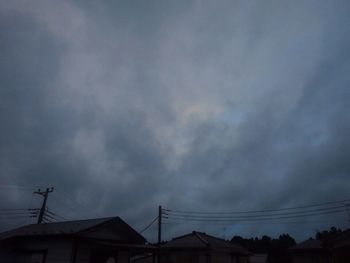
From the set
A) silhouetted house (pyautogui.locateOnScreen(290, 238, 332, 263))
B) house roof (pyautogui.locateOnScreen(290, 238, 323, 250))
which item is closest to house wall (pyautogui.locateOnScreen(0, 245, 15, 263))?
silhouetted house (pyautogui.locateOnScreen(290, 238, 332, 263))

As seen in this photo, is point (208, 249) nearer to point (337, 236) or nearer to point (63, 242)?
point (337, 236)

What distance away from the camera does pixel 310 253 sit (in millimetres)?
49312

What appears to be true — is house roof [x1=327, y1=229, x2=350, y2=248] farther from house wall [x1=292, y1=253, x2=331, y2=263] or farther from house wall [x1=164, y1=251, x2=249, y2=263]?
house wall [x1=292, y1=253, x2=331, y2=263]

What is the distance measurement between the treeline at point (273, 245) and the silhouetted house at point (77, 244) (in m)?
37.7

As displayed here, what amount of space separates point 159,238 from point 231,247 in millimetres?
12150

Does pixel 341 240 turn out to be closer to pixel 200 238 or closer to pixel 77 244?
pixel 200 238

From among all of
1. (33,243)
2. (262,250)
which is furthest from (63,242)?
(262,250)

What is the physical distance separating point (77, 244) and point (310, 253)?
129ft

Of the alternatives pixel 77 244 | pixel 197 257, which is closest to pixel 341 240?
pixel 197 257

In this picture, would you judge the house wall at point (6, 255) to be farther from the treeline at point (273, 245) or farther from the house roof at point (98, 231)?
the treeline at point (273, 245)

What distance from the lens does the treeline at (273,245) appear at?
220 feet

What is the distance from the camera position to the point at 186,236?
41594mm

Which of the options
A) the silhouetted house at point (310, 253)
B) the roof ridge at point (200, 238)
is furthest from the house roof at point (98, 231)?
the silhouetted house at point (310, 253)

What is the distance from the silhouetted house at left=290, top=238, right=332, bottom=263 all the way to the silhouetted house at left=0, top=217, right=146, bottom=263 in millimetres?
31582
